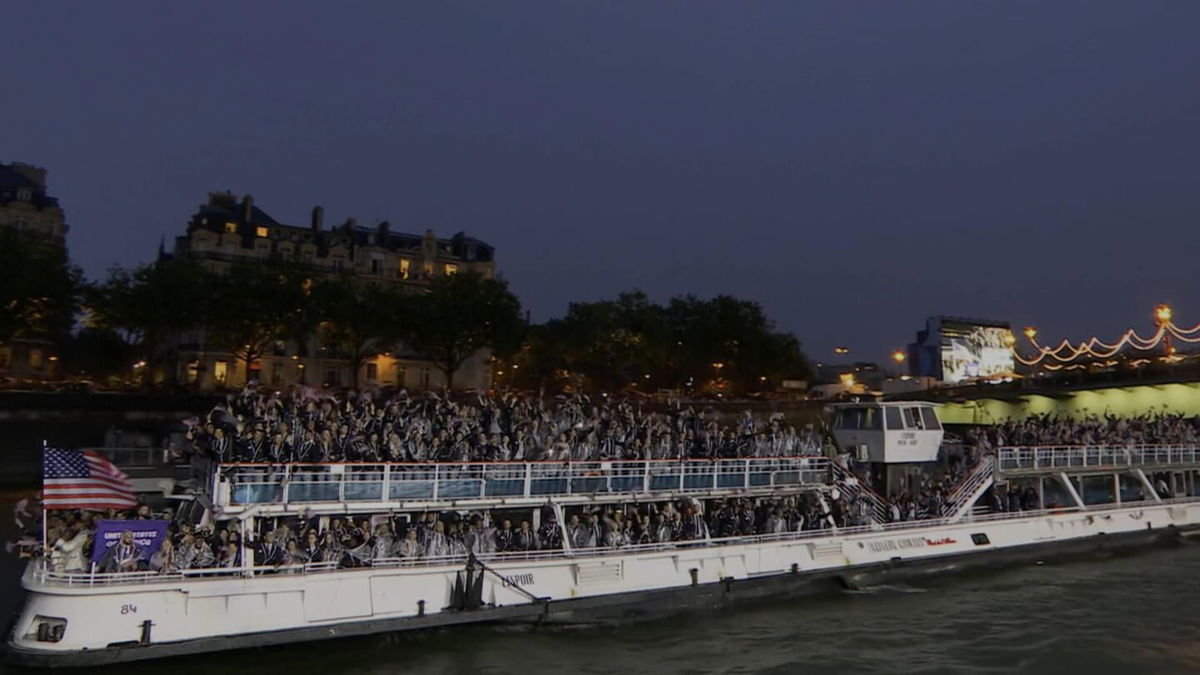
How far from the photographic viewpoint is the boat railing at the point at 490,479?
19.8 m

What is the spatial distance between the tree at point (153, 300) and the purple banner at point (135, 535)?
53.3 m

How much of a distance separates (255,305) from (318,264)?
25168mm

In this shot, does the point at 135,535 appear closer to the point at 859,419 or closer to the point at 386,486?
the point at 386,486

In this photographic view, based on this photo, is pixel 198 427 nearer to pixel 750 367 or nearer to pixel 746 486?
pixel 746 486

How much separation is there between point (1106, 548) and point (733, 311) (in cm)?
6385

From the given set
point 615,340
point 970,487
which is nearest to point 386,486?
point 970,487

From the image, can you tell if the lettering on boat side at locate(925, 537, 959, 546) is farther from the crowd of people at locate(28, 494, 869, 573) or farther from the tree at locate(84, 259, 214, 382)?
the tree at locate(84, 259, 214, 382)

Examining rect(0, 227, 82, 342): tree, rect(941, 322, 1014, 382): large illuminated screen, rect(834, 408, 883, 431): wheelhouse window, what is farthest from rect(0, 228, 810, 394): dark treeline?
rect(834, 408, 883, 431): wheelhouse window

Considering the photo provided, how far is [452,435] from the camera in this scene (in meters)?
23.0

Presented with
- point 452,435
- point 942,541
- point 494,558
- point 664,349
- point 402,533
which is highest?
point 664,349

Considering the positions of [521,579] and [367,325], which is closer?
[521,579]

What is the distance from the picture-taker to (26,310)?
198 feet

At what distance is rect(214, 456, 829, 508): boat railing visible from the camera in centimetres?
1975

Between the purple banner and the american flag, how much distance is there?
1.14m
